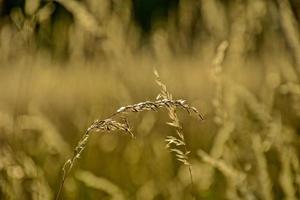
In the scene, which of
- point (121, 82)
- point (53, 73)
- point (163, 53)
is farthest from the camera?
point (53, 73)

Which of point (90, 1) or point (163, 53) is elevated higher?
point (90, 1)

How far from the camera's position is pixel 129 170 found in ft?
7.88

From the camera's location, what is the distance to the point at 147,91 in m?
3.61

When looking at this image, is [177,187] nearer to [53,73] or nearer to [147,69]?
[53,73]

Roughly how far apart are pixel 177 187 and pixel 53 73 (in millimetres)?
902

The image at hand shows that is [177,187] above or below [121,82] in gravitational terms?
below

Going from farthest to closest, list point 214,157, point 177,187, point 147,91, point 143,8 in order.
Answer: point 143,8
point 147,91
point 177,187
point 214,157

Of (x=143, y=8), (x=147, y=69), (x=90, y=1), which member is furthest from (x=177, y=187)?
(x=143, y=8)

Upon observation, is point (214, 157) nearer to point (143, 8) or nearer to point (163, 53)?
point (163, 53)

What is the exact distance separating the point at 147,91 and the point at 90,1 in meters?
1.24

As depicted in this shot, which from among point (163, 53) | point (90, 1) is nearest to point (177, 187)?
point (163, 53)

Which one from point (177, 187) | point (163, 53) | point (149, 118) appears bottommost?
point (177, 187)

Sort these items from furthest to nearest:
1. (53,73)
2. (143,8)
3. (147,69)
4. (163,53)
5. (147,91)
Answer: (143,8)
(147,69)
(147,91)
(53,73)
(163,53)

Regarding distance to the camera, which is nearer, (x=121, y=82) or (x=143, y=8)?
(x=121, y=82)
